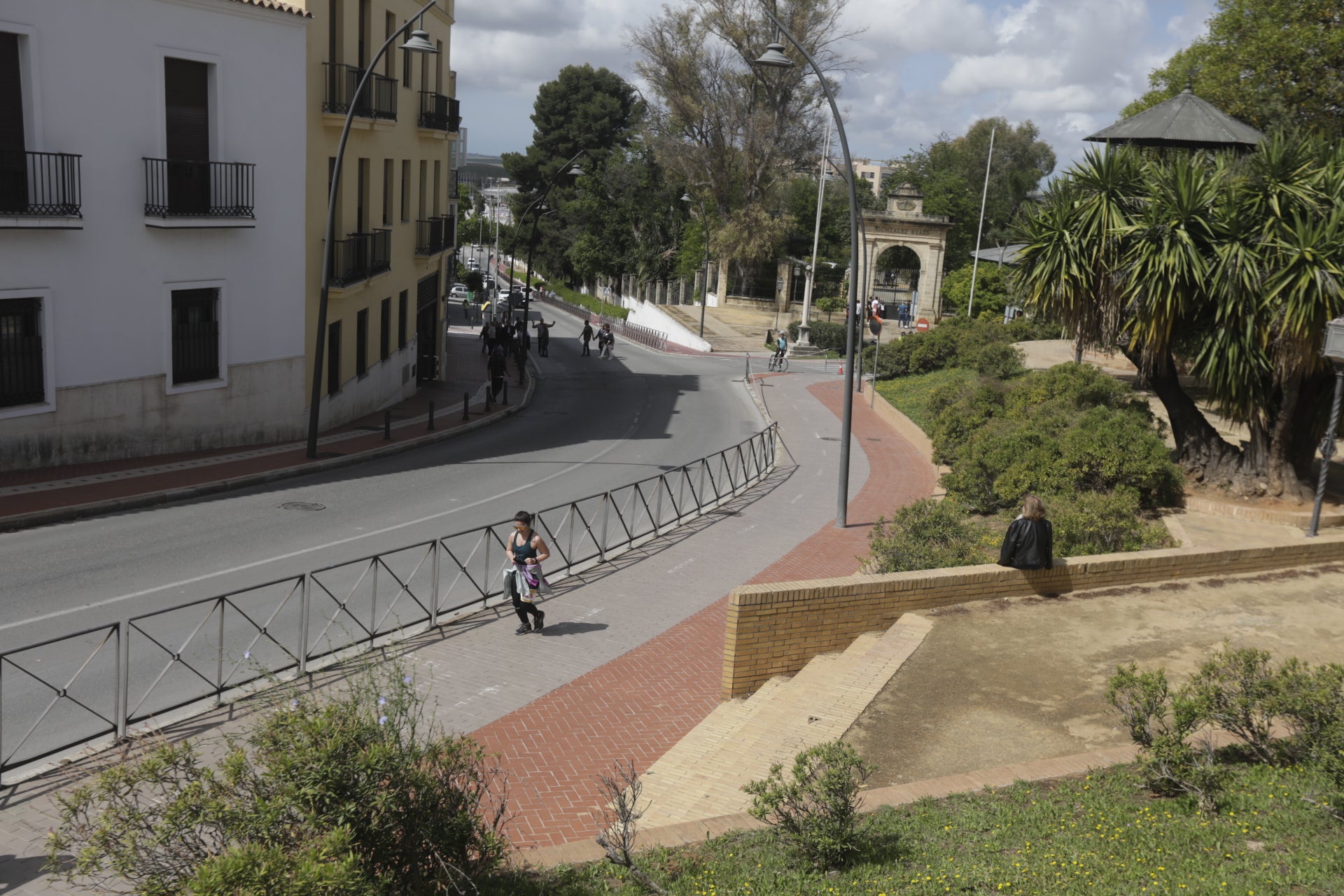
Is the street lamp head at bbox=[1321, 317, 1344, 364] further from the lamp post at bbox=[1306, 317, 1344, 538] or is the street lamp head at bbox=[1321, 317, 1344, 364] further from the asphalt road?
the asphalt road

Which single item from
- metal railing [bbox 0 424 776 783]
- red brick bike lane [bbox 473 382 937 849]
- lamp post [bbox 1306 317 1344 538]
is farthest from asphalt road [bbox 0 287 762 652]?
lamp post [bbox 1306 317 1344 538]

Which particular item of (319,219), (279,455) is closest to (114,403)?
(279,455)

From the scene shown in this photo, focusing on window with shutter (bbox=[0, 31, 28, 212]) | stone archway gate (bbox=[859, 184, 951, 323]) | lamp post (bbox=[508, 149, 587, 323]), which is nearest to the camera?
window with shutter (bbox=[0, 31, 28, 212])

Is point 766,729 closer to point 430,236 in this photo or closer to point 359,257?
point 359,257

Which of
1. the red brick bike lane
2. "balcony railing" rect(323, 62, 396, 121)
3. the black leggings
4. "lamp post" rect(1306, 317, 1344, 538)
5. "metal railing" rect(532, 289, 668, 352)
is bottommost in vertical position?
"metal railing" rect(532, 289, 668, 352)

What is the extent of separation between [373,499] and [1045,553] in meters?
10.6

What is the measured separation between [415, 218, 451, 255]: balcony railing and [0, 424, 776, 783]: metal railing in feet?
58.2

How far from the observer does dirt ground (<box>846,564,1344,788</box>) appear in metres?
8.27

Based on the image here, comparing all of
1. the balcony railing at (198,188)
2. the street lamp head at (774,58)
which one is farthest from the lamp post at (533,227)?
the street lamp head at (774,58)

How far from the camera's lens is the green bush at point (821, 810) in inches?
242

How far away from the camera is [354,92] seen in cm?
2302

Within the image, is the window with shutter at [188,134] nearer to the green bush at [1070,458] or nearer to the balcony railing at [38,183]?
the balcony railing at [38,183]

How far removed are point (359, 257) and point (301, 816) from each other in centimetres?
2066

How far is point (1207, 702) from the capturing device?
7004mm
